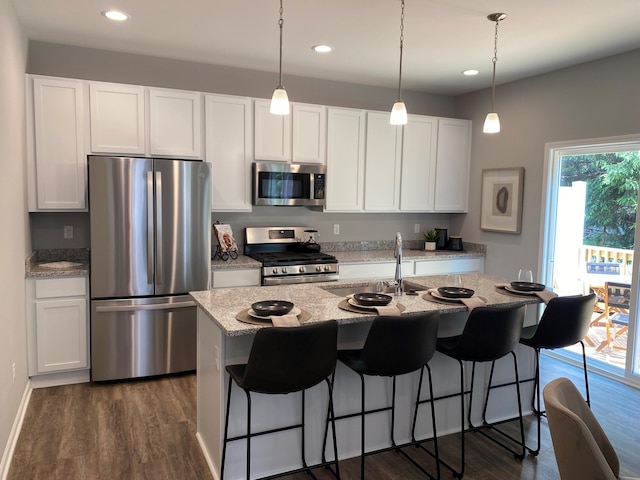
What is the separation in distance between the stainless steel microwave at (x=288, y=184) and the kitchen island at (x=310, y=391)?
155 cm

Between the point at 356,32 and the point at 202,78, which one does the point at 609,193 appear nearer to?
the point at 356,32

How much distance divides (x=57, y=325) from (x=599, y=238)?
4.60 metres

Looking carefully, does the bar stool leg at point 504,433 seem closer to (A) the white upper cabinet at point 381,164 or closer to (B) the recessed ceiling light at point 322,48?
(A) the white upper cabinet at point 381,164

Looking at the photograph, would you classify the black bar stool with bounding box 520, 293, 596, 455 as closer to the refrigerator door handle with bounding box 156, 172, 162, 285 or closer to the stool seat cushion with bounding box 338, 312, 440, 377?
the stool seat cushion with bounding box 338, 312, 440, 377

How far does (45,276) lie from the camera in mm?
3658

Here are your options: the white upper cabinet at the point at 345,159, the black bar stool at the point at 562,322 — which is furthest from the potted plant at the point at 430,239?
the black bar stool at the point at 562,322

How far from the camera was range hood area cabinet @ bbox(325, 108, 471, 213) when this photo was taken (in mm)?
4973

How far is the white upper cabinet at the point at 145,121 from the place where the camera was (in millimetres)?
3957

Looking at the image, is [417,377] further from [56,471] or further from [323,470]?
[56,471]

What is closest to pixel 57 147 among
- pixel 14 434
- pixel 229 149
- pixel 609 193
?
pixel 229 149

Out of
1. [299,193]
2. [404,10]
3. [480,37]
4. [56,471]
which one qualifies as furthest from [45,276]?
[480,37]

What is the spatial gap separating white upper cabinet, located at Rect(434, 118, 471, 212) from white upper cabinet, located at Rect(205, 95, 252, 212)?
2.23 meters

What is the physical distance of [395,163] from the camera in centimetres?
526

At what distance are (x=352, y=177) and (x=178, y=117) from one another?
1.82 meters
